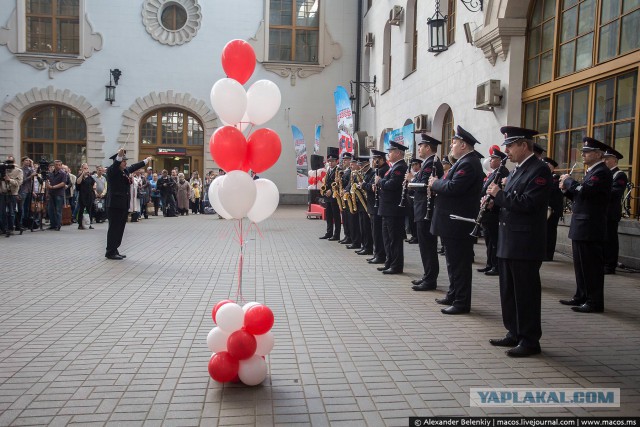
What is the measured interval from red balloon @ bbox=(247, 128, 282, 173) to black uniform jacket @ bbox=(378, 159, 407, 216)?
488 centimetres

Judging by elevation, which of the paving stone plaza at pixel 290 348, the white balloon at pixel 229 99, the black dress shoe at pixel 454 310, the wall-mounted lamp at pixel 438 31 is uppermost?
the wall-mounted lamp at pixel 438 31

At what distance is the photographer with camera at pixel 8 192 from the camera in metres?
13.7

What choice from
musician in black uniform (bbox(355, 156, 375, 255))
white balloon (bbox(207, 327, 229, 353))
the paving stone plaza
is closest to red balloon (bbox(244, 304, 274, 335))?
white balloon (bbox(207, 327, 229, 353))

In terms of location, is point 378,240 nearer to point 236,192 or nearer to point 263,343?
point 263,343

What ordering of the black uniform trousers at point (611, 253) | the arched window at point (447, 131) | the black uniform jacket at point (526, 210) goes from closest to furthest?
the black uniform jacket at point (526, 210)
the black uniform trousers at point (611, 253)
the arched window at point (447, 131)

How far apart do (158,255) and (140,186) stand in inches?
401

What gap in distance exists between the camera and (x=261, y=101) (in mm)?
4500

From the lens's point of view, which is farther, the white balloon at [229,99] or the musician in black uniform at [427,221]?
the musician in black uniform at [427,221]

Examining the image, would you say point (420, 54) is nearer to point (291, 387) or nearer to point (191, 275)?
point (191, 275)

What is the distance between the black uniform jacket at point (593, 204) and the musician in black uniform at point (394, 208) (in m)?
3.00

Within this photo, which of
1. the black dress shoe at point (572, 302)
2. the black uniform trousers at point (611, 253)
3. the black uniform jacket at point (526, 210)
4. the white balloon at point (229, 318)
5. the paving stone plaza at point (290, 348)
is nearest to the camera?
the paving stone plaza at point (290, 348)

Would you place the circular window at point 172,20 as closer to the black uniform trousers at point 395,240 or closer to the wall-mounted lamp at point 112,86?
the wall-mounted lamp at point 112,86

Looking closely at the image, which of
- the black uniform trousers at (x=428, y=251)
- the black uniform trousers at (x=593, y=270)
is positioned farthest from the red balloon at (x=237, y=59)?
the black uniform trousers at (x=593, y=270)

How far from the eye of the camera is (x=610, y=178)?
6.45 metres
